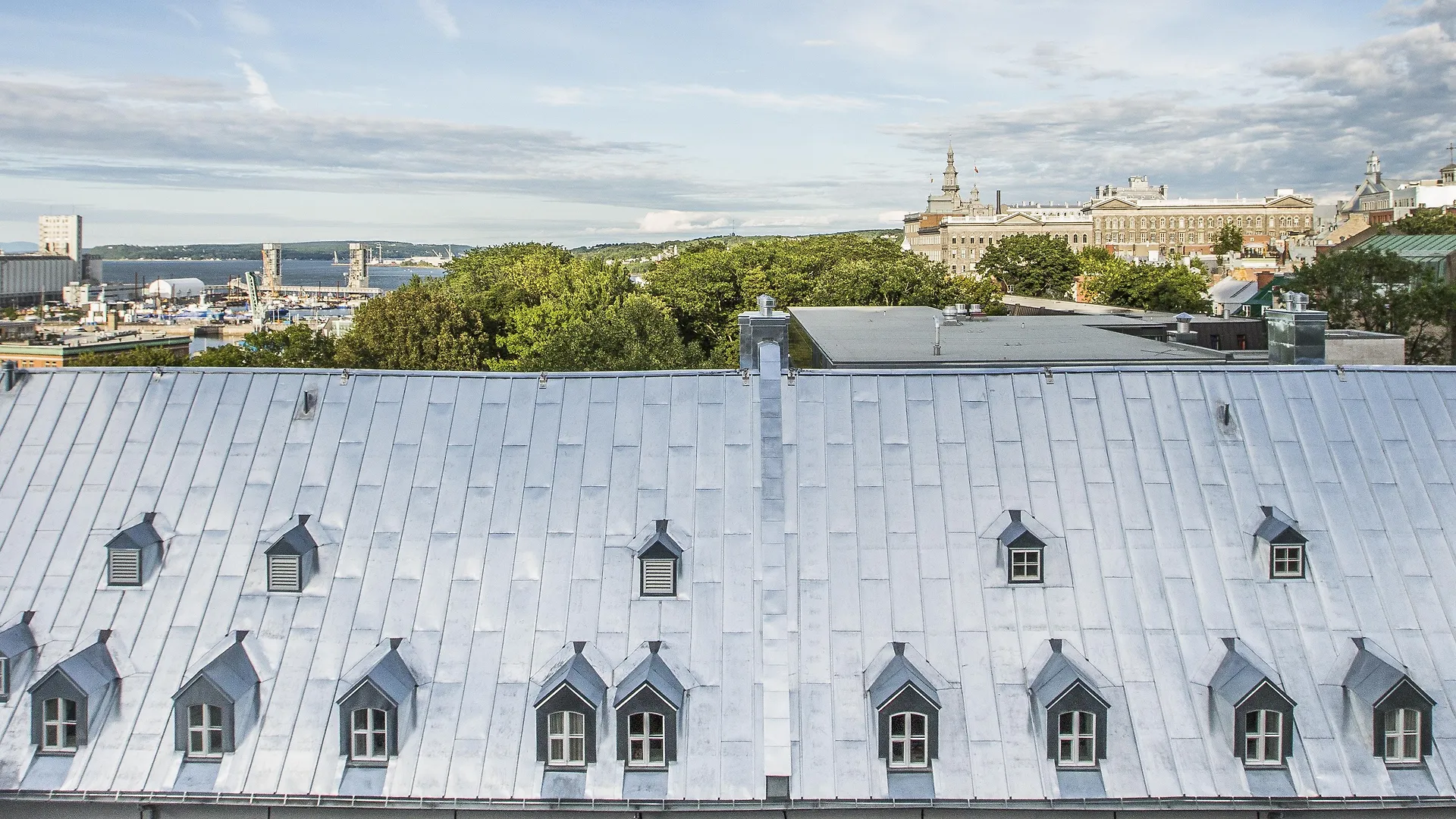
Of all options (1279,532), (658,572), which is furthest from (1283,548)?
(658,572)

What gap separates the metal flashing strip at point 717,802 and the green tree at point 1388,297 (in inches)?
2633

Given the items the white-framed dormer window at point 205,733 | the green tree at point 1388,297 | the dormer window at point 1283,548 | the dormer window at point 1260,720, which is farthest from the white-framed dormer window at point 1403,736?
the green tree at point 1388,297

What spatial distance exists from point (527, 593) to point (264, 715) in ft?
16.1

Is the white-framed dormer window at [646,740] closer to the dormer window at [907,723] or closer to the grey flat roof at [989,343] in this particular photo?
the dormer window at [907,723]

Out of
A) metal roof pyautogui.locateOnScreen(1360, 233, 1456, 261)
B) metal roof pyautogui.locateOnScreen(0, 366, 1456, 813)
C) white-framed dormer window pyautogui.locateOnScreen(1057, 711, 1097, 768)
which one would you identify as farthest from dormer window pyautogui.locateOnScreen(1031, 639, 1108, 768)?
metal roof pyautogui.locateOnScreen(1360, 233, 1456, 261)

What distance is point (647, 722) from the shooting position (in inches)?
805

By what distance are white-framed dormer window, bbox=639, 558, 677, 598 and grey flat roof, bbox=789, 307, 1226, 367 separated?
2020 centimetres

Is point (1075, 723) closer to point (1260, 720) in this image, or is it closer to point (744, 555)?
point (1260, 720)

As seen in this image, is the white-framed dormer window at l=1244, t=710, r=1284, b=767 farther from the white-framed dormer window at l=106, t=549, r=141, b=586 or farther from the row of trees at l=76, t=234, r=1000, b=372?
the row of trees at l=76, t=234, r=1000, b=372

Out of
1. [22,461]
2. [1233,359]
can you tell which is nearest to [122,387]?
[22,461]

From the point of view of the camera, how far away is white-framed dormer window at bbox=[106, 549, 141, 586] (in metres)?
23.1

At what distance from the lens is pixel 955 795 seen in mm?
19984

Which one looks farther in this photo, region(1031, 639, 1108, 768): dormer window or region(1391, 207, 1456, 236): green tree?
region(1391, 207, 1456, 236): green tree

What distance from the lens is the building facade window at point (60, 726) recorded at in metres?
20.8
